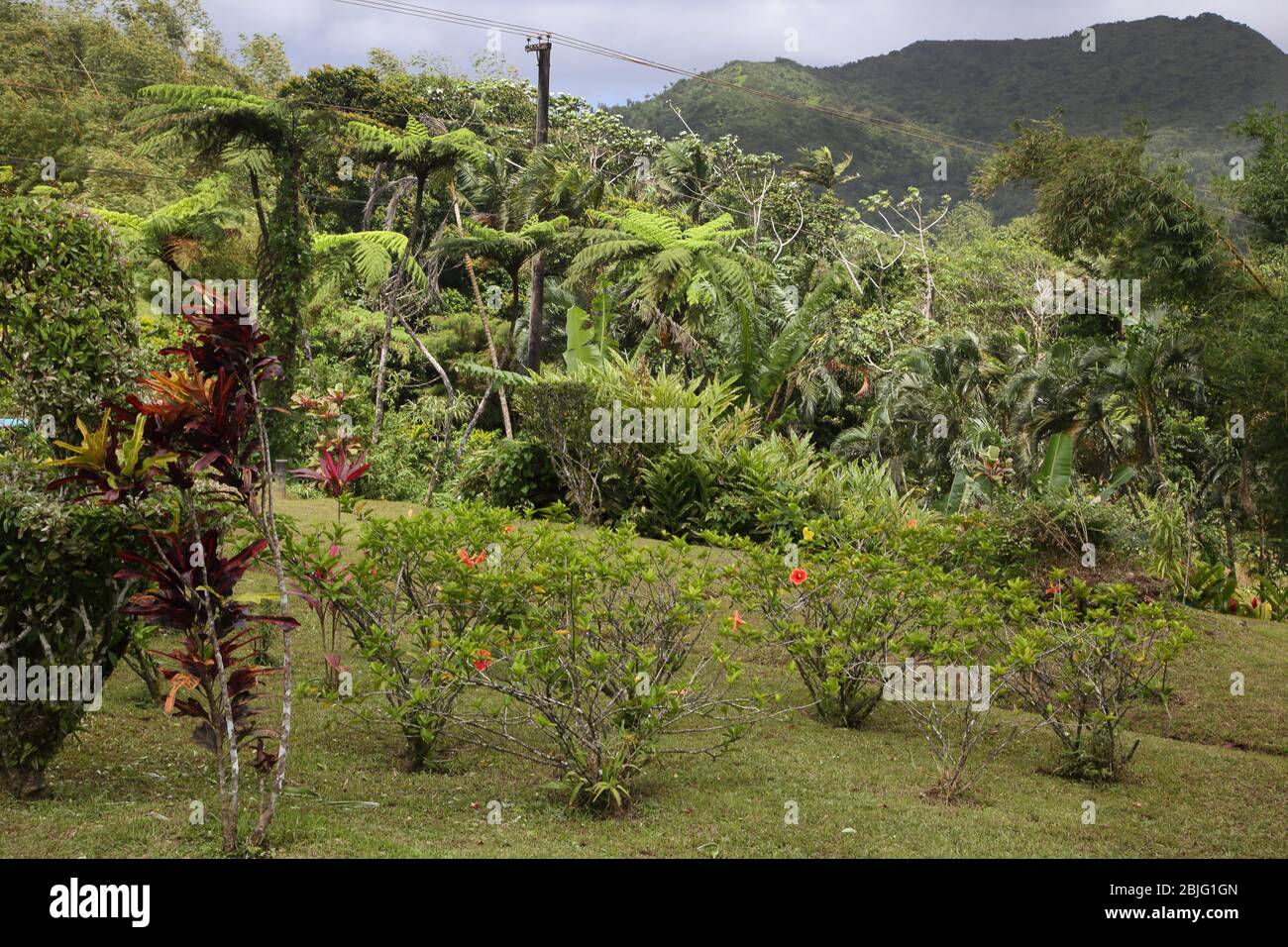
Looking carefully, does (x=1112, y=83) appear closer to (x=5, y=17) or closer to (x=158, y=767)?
(x=5, y=17)

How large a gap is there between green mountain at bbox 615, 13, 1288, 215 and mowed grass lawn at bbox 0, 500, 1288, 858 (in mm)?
46155

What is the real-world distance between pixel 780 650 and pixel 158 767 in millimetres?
5062

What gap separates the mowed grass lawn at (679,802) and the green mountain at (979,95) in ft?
151

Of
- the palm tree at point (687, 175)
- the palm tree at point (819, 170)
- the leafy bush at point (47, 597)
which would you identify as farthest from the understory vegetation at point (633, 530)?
the palm tree at point (819, 170)

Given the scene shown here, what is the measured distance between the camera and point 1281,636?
Answer: 10773mm

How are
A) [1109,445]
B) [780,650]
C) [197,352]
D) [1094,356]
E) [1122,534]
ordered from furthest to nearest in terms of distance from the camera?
[1109,445], [1094,356], [1122,534], [780,650], [197,352]

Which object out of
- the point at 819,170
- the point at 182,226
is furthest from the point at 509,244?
the point at 819,170

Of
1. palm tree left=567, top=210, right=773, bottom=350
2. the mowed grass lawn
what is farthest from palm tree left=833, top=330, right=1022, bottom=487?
the mowed grass lawn

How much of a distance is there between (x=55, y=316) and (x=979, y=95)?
7858cm

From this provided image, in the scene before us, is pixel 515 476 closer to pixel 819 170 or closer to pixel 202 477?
pixel 202 477

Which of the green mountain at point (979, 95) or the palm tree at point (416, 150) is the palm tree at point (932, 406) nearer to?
the palm tree at point (416, 150)

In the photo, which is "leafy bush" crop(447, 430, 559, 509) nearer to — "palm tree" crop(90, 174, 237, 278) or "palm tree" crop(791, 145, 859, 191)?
"palm tree" crop(90, 174, 237, 278)

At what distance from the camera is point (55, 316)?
4.90 meters
